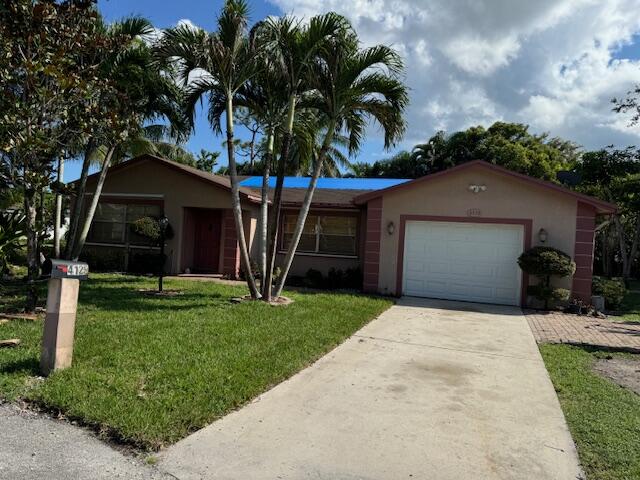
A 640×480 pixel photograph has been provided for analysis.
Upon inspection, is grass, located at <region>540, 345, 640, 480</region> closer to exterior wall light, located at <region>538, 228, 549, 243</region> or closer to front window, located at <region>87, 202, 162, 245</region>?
exterior wall light, located at <region>538, 228, 549, 243</region>

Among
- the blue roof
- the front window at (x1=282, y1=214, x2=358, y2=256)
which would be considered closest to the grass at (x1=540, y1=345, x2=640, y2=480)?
the front window at (x1=282, y1=214, x2=358, y2=256)

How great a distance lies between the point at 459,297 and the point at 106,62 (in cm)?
1010

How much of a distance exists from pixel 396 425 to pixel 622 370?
4.26 metres

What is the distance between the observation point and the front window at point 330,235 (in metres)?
15.7

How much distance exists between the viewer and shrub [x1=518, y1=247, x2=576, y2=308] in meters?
11.2

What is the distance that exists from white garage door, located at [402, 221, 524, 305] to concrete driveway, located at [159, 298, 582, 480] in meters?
5.74

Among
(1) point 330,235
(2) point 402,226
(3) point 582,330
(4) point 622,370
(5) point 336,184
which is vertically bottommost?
(4) point 622,370

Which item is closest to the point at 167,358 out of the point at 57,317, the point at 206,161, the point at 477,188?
the point at 57,317

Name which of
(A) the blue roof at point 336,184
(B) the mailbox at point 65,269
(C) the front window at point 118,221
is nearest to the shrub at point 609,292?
(A) the blue roof at point 336,184

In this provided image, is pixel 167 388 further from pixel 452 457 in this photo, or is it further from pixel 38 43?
pixel 38 43

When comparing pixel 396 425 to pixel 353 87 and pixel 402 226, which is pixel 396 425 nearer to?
pixel 353 87

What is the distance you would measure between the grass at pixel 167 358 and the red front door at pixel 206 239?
6.11m

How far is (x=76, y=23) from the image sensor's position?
23.5 feet

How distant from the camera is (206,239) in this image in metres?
16.4
